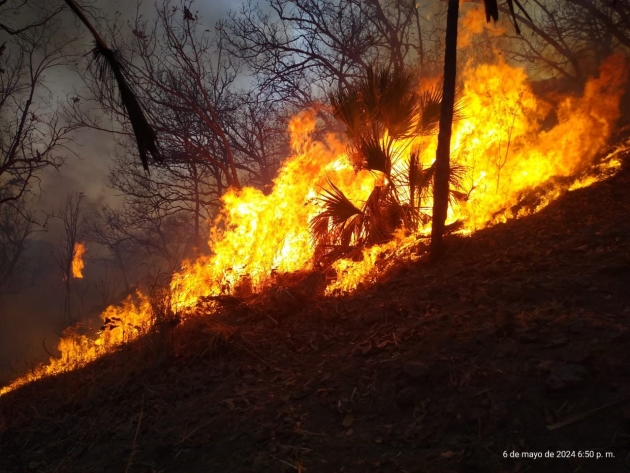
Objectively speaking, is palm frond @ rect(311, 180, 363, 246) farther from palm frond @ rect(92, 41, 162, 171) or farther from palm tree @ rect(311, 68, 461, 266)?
palm frond @ rect(92, 41, 162, 171)

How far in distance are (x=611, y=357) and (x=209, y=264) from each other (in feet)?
29.2

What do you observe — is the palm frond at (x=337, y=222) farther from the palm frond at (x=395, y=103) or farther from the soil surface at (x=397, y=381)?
the soil surface at (x=397, y=381)

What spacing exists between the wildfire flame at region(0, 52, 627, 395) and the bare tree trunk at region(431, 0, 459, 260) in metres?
1.40

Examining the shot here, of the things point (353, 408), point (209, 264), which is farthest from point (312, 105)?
point (353, 408)

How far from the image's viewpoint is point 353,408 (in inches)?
146

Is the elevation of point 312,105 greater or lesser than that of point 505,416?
greater

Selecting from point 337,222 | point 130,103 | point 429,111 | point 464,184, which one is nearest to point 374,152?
point 429,111

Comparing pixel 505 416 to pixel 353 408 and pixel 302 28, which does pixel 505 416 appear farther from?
→ pixel 302 28

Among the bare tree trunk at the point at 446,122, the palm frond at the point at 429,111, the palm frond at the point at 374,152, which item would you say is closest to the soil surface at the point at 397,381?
the bare tree trunk at the point at 446,122

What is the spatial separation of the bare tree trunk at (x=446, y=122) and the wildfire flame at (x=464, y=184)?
4.61ft

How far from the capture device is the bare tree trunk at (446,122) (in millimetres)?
6066

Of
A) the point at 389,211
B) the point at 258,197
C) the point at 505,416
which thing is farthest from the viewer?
the point at 258,197

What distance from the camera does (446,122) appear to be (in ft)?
20.3

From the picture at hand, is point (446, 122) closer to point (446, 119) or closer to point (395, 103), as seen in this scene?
point (446, 119)
